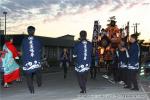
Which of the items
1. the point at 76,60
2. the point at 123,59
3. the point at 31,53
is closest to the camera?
the point at 31,53

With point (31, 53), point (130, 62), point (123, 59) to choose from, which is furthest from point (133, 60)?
point (31, 53)

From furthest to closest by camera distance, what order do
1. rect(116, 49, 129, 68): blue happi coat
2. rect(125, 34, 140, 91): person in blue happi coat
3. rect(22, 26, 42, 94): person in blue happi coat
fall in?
1. rect(116, 49, 129, 68): blue happi coat
2. rect(125, 34, 140, 91): person in blue happi coat
3. rect(22, 26, 42, 94): person in blue happi coat

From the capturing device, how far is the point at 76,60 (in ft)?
53.0

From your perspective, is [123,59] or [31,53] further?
[123,59]

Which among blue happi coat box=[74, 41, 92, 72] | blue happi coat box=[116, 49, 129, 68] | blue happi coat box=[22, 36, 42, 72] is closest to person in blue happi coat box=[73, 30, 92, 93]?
blue happi coat box=[74, 41, 92, 72]

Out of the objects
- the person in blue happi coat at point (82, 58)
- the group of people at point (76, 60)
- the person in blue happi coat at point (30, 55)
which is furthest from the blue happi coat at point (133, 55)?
the person in blue happi coat at point (30, 55)

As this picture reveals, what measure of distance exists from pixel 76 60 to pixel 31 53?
1.38 meters

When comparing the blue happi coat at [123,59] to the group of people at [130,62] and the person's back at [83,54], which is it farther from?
the person's back at [83,54]

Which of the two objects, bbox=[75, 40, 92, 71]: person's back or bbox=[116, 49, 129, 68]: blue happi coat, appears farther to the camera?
bbox=[116, 49, 129, 68]: blue happi coat

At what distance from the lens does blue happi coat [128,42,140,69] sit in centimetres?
1714

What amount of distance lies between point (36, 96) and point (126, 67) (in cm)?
431

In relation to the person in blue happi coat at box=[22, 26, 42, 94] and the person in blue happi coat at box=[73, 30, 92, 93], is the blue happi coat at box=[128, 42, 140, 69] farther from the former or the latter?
the person in blue happi coat at box=[22, 26, 42, 94]

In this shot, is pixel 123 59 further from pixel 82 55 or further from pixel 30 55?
pixel 30 55

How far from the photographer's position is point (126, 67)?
60.4ft
